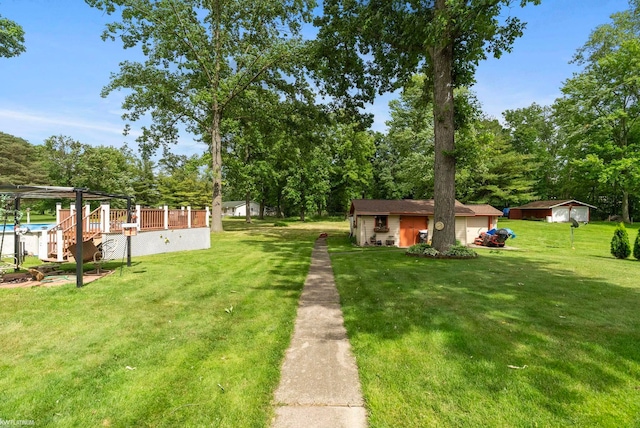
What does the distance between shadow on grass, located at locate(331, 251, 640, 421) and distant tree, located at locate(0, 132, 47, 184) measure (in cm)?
5741

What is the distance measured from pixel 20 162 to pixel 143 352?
2635 inches

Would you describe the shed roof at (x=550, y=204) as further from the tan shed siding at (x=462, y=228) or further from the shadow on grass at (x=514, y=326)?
the shadow on grass at (x=514, y=326)

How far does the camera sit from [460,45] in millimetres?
14195

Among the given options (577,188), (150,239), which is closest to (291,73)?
(150,239)

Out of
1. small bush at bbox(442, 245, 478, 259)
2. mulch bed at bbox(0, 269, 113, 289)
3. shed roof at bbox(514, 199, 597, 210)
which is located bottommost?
mulch bed at bbox(0, 269, 113, 289)

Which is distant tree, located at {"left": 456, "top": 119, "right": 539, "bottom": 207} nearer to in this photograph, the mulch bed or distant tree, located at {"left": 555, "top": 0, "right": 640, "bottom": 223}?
distant tree, located at {"left": 555, "top": 0, "right": 640, "bottom": 223}

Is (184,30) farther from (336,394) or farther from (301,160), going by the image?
(336,394)

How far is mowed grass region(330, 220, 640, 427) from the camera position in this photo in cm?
290

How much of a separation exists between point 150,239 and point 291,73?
654 inches

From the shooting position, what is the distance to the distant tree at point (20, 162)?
152 feet

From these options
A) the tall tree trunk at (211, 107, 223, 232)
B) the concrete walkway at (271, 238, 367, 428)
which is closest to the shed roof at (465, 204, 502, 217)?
the concrete walkway at (271, 238, 367, 428)

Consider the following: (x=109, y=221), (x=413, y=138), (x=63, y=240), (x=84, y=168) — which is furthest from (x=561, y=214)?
(x=84, y=168)

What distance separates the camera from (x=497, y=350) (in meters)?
4.14

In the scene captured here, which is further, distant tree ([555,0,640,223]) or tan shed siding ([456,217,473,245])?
distant tree ([555,0,640,223])
